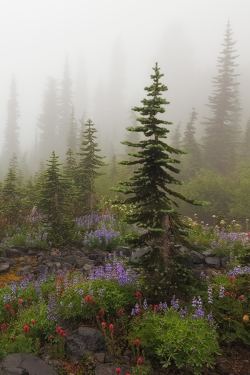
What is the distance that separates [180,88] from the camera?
87062 millimetres

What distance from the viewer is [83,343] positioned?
160 inches

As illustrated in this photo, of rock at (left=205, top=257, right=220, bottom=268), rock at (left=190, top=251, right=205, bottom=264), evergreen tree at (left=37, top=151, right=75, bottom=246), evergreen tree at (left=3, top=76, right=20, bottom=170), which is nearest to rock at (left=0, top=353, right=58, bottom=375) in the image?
rock at (left=190, top=251, right=205, bottom=264)

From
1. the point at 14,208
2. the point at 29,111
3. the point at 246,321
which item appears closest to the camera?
the point at 246,321

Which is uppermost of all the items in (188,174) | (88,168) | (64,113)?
(64,113)

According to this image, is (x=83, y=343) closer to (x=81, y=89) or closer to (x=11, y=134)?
(x=11, y=134)

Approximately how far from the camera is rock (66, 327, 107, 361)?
3980 millimetres

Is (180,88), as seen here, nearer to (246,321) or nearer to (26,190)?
(26,190)

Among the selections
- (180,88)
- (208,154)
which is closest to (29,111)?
(180,88)

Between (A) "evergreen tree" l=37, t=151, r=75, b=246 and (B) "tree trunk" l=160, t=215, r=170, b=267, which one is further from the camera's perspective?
(A) "evergreen tree" l=37, t=151, r=75, b=246

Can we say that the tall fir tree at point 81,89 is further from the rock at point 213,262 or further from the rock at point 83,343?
the rock at point 83,343

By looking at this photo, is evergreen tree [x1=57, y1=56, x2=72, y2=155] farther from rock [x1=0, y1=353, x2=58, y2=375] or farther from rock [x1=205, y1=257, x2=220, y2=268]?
rock [x1=0, y1=353, x2=58, y2=375]

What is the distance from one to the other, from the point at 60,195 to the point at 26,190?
18.7 feet

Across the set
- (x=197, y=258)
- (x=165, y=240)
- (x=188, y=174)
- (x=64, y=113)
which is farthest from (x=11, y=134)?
(x=165, y=240)

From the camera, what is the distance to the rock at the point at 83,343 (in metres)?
3.98
